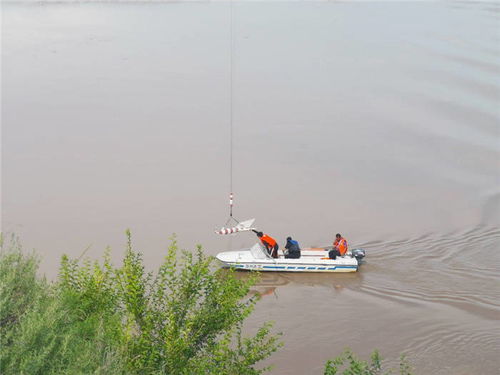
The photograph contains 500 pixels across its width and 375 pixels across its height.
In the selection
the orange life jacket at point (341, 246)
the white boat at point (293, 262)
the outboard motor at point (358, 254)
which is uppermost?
the orange life jacket at point (341, 246)

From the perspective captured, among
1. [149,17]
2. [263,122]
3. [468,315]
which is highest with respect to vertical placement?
[149,17]

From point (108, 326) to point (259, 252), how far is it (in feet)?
33.5

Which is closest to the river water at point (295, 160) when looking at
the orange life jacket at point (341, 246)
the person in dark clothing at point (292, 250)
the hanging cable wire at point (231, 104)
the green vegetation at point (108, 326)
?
the hanging cable wire at point (231, 104)

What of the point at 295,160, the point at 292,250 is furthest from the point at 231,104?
the point at 292,250

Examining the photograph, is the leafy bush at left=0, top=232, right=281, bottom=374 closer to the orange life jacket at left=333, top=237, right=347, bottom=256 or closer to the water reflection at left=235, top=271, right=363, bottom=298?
the water reflection at left=235, top=271, right=363, bottom=298

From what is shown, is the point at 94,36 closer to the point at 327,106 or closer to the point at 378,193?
the point at 327,106

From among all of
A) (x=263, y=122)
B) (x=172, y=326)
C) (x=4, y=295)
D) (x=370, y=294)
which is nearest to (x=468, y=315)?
(x=370, y=294)

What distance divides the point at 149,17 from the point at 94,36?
21.6ft

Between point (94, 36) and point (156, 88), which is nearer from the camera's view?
point (156, 88)

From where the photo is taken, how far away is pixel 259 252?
19922mm

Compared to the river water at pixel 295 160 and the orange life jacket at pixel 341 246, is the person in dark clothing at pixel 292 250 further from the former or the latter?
the orange life jacket at pixel 341 246

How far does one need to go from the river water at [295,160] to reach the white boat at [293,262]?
30 cm

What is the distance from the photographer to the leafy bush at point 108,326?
28.6 feet

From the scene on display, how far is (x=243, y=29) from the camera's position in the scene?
44.5 meters
